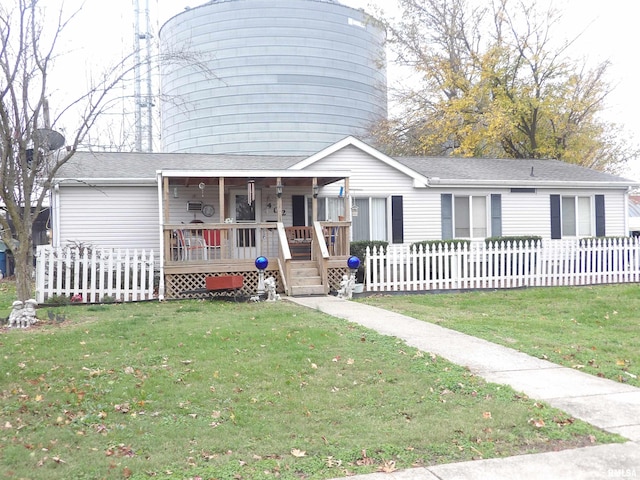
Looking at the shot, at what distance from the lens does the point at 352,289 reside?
492 inches

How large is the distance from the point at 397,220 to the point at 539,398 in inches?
440

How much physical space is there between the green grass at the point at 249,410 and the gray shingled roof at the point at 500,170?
1088 cm

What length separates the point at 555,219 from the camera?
1750 cm

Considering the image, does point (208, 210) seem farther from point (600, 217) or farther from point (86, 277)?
point (600, 217)

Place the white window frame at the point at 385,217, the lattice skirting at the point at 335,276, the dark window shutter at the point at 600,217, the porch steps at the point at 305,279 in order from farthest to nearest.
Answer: the dark window shutter at the point at 600,217 → the white window frame at the point at 385,217 → the lattice skirting at the point at 335,276 → the porch steps at the point at 305,279

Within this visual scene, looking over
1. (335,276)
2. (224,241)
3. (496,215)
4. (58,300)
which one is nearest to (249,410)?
(58,300)

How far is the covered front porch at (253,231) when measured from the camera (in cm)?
1277

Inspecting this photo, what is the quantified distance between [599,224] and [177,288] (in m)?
13.1

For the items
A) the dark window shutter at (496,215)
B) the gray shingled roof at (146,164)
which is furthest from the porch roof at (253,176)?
the dark window shutter at (496,215)

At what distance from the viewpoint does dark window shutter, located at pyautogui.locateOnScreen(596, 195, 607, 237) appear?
58.2 ft

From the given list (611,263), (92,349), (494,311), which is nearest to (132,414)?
(92,349)

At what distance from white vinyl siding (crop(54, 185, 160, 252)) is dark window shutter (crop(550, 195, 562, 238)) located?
11.8 meters

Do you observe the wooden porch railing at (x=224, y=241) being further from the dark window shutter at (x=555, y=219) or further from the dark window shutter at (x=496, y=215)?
the dark window shutter at (x=555, y=219)

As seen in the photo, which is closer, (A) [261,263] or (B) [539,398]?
(B) [539,398]
